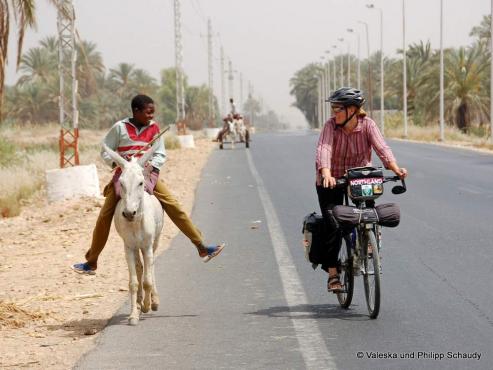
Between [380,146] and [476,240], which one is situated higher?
[380,146]

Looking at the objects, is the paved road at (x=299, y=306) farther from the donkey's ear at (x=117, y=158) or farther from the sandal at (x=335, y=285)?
the donkey's ear at (x=117, y=158)

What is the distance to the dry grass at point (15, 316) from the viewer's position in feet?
29.7

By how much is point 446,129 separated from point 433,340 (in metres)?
64.3

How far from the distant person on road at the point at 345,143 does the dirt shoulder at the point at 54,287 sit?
2296 mm

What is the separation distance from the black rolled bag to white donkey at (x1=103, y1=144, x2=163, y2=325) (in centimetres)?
163

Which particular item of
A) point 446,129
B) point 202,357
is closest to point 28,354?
point 202,357

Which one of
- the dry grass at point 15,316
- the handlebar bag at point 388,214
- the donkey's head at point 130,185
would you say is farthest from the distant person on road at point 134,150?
the handlebar bag at point 388,214

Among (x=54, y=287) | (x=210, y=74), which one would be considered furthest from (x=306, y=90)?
(x=54, y=287)

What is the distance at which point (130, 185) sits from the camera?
8375mm

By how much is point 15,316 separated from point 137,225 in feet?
5.00

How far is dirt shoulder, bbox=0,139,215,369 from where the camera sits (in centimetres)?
809

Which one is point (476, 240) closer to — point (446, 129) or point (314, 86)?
point (446, 129)

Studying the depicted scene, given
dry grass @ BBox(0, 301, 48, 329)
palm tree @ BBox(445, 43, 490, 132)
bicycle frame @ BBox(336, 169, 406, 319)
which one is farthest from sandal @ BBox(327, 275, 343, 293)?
palm tree @ BBox(445, 43, 490, 132)

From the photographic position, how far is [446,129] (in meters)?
70.4
